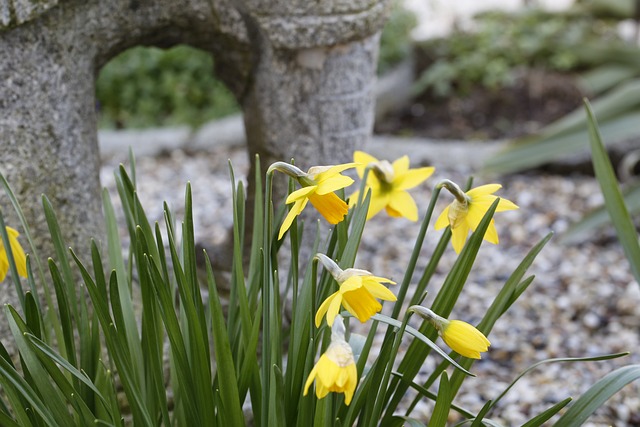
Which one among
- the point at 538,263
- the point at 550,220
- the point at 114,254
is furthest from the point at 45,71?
the point at 550,220

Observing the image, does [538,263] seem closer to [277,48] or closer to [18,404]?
[277,48]

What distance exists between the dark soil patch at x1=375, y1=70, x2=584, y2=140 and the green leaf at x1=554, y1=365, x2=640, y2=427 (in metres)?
2.87

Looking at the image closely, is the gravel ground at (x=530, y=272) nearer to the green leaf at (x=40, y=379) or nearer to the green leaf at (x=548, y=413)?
the green leaf at (x=548, y=413)

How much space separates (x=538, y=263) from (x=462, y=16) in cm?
239

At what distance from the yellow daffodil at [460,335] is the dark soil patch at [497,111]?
121 inches

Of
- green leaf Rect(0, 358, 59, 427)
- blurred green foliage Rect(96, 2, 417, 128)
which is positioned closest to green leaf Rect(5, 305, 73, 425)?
green leaf Rect(0, 358, 59, 427)

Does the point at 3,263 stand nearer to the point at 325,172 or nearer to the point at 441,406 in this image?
the point at 325,172

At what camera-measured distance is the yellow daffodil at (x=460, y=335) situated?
1101 mm

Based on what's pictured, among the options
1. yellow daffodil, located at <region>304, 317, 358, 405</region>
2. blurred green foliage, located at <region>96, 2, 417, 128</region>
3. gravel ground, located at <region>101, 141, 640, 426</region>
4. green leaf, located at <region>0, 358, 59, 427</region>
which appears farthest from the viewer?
blurred green foliage, located at <region>96, 2, 417, 128</region>

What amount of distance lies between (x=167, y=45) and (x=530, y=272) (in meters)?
1.51

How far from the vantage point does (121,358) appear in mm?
1290

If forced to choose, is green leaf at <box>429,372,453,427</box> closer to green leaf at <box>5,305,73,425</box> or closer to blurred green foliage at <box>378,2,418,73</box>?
green leaf at <box>5,305,73,425</box>

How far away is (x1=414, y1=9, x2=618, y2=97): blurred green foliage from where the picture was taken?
4383mm

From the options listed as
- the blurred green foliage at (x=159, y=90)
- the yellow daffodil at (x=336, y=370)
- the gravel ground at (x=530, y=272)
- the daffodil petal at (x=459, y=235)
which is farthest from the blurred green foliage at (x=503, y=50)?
the yellow daffodil at (x=336, y=370)
